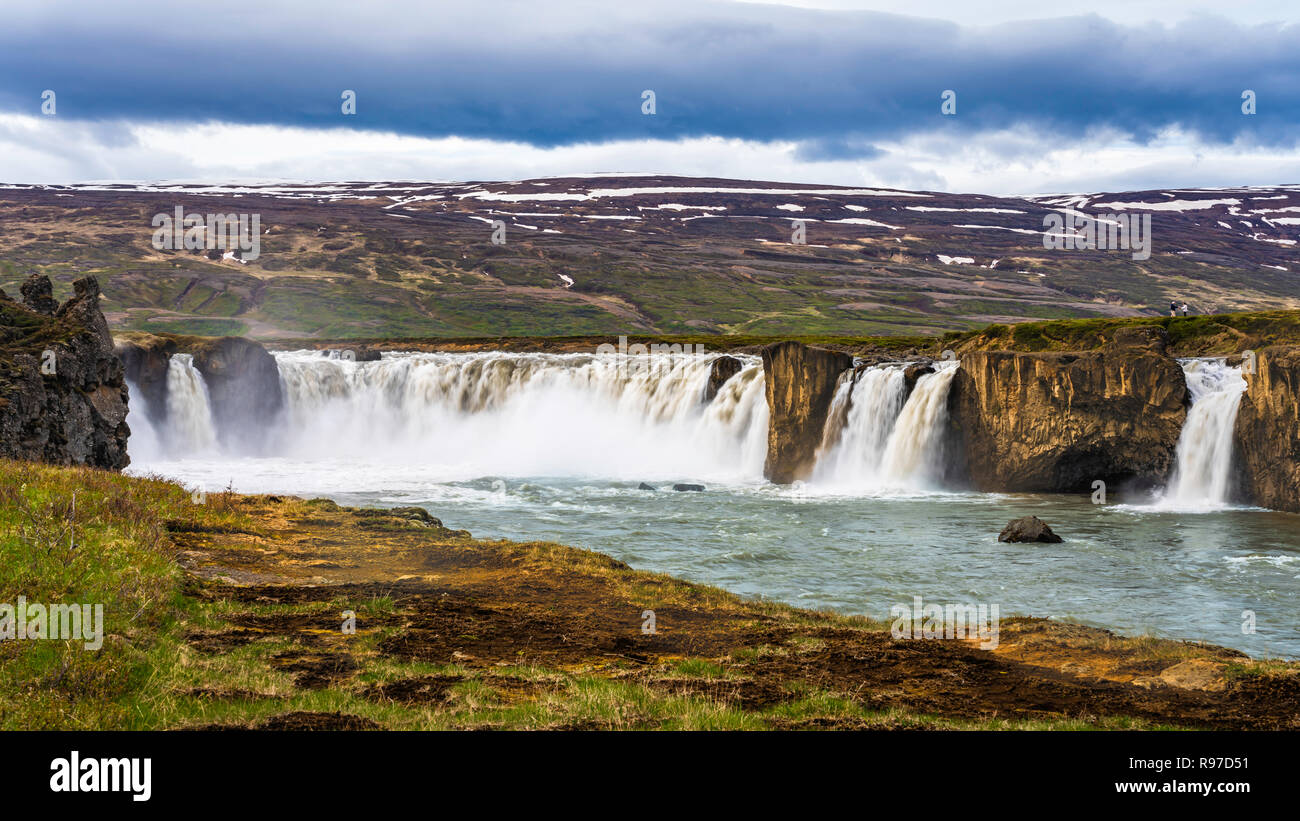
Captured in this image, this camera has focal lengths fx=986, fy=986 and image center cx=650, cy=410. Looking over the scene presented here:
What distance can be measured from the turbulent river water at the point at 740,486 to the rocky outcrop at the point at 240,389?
3.00ft

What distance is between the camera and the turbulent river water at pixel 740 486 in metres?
27.1

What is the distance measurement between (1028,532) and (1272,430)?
14359mm

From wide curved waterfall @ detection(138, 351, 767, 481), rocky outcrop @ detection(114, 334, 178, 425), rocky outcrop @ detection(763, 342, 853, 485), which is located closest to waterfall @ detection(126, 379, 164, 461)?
rocky outcrop @ detection(114, 334, 178, 425)

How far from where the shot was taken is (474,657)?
1387cm

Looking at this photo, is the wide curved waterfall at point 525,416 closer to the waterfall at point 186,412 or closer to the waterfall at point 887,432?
the waterfall at point 186,412

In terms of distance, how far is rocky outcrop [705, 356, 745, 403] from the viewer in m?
62.7

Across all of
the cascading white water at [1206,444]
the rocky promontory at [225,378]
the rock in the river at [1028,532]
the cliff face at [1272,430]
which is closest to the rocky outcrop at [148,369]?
the rocky promontory at [225,378]

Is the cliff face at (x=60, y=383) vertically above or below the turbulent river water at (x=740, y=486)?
above

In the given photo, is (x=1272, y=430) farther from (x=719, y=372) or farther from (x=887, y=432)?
(x=719, y=372)

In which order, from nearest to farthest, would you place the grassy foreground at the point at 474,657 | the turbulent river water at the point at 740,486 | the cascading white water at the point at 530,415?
the grassy foreground at the point at 474,657, the turbulent river water at the point at 740,486, the cascading white water at the point at 530,415

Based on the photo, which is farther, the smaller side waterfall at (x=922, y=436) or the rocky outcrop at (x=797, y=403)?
the rocky outcrop at (x=797, y=403)

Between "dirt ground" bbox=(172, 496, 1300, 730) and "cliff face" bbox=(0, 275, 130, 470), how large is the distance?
14.0 meters
